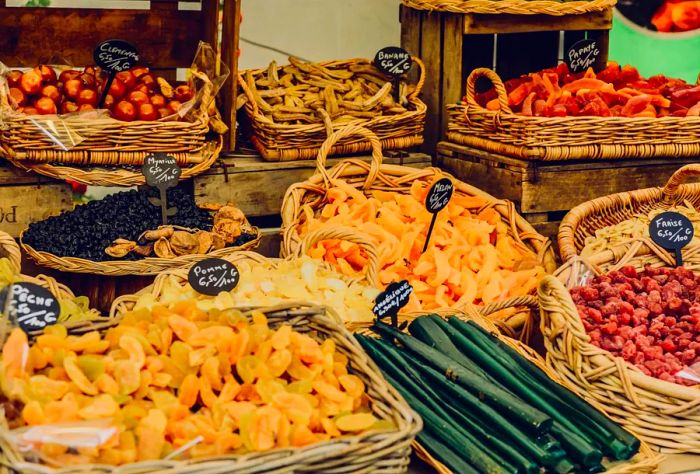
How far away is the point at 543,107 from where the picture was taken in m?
3.43

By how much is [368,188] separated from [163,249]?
84 cm

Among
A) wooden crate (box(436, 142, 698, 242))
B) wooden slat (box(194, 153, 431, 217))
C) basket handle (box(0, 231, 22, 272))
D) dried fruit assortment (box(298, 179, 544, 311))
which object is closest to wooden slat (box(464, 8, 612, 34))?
wooden crate (box(436, 142, 698, 242))

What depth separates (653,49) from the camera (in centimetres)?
507

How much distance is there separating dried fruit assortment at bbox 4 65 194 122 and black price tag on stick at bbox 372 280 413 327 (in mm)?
1466

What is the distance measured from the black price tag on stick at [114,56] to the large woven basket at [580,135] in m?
1.27

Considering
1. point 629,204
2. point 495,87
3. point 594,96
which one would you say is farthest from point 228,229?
point 594,96

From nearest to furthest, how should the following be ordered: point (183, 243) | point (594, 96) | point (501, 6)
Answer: point (183, 243)
point (594, 96)
point (501, 6)

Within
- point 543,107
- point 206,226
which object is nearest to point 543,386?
point 206,226

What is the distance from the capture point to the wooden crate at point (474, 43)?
12.2ft

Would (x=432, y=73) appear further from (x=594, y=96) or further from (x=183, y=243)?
(x=183, y=243)

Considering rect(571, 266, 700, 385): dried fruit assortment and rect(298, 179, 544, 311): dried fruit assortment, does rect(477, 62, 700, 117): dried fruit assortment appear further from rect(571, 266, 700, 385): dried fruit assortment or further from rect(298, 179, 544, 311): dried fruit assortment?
rect(571, 266, 700, 385): dried fruit assortment

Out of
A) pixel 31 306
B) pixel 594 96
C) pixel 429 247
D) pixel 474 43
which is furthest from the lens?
pixel 474 43

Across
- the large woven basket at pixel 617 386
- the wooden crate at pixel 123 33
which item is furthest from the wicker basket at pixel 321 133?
the large woven basket at pixel 617 386

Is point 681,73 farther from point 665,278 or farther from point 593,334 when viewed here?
point 593,334
